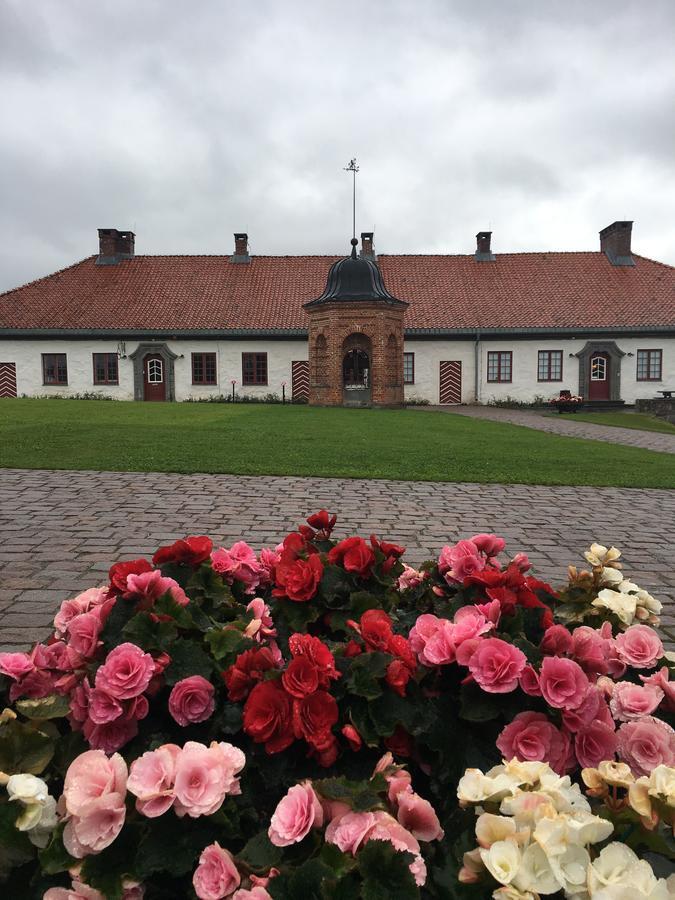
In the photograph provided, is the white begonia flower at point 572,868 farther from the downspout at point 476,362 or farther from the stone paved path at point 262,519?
the downspout at point 476,362

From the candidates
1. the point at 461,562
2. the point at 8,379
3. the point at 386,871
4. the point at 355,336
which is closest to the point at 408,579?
the point at 461,562

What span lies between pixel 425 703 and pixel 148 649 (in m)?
0.71

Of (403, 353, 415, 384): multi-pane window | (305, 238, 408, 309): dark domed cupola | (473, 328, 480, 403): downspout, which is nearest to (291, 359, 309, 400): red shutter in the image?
(305, 238, 408, 309): dark domed cupola

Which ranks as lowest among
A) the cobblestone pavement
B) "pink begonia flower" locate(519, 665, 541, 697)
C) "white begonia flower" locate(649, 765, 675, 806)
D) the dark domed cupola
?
the cobblestone pavement

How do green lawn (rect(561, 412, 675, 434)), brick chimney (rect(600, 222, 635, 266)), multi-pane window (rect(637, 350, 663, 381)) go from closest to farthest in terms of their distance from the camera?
green lawn (rect(561, 412, 675, 434)), multi-pane window (rect(637, 350, 663, 381)), brick chimney (rect(600, 222, 635, 266))

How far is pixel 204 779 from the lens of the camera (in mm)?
1411

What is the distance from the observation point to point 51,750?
1587 mm

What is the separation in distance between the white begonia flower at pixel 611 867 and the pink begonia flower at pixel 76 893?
0.89 meters

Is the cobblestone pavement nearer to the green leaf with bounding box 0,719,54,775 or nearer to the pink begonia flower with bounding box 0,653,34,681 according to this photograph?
the pink begonia flower with bounding box 0,653,34,681

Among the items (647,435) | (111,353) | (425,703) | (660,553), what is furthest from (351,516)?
(111,353)

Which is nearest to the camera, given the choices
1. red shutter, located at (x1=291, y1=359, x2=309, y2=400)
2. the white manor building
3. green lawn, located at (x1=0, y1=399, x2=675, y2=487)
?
green lawn, located at (x1=0, y1=399, x2=675, y2=487)

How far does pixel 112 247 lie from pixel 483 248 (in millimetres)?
21413

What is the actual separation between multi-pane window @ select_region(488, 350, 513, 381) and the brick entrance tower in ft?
21.5

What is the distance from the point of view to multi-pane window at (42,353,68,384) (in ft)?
119
